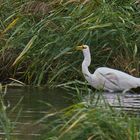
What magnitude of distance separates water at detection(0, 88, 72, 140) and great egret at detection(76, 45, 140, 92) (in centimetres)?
63

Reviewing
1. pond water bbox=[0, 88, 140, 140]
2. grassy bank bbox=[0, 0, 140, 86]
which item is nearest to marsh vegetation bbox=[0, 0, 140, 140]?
grassy bank bbox=[0, 0, 140, 86]

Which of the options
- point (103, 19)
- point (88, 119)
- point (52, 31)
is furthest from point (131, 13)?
point (88, 119)

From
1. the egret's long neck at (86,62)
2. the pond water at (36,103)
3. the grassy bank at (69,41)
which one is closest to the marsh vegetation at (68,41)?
the grassy bank at (69,41)

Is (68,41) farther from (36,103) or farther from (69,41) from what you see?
(36,103)

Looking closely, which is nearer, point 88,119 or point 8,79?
point 88,119

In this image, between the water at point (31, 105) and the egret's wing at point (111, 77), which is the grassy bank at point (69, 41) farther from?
the water at point (31, 105)

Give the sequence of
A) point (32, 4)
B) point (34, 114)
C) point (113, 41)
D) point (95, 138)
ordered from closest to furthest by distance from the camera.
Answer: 1. point (95, 138)
2. point (34, 114)
3. point (113, 41)
4. point (32, 4)

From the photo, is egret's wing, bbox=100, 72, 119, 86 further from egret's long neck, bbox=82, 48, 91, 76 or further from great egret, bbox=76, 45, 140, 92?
egret's long neck, bbox=82, 48, 91, 76

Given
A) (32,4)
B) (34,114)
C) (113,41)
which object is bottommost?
(34,114)

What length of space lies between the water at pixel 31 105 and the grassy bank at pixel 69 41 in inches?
24.8

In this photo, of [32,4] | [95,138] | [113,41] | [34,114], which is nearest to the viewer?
[95,138]

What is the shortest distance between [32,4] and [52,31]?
125 centimetres

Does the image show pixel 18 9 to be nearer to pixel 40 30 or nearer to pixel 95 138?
pixel 40 30

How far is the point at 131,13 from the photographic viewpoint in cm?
1420
